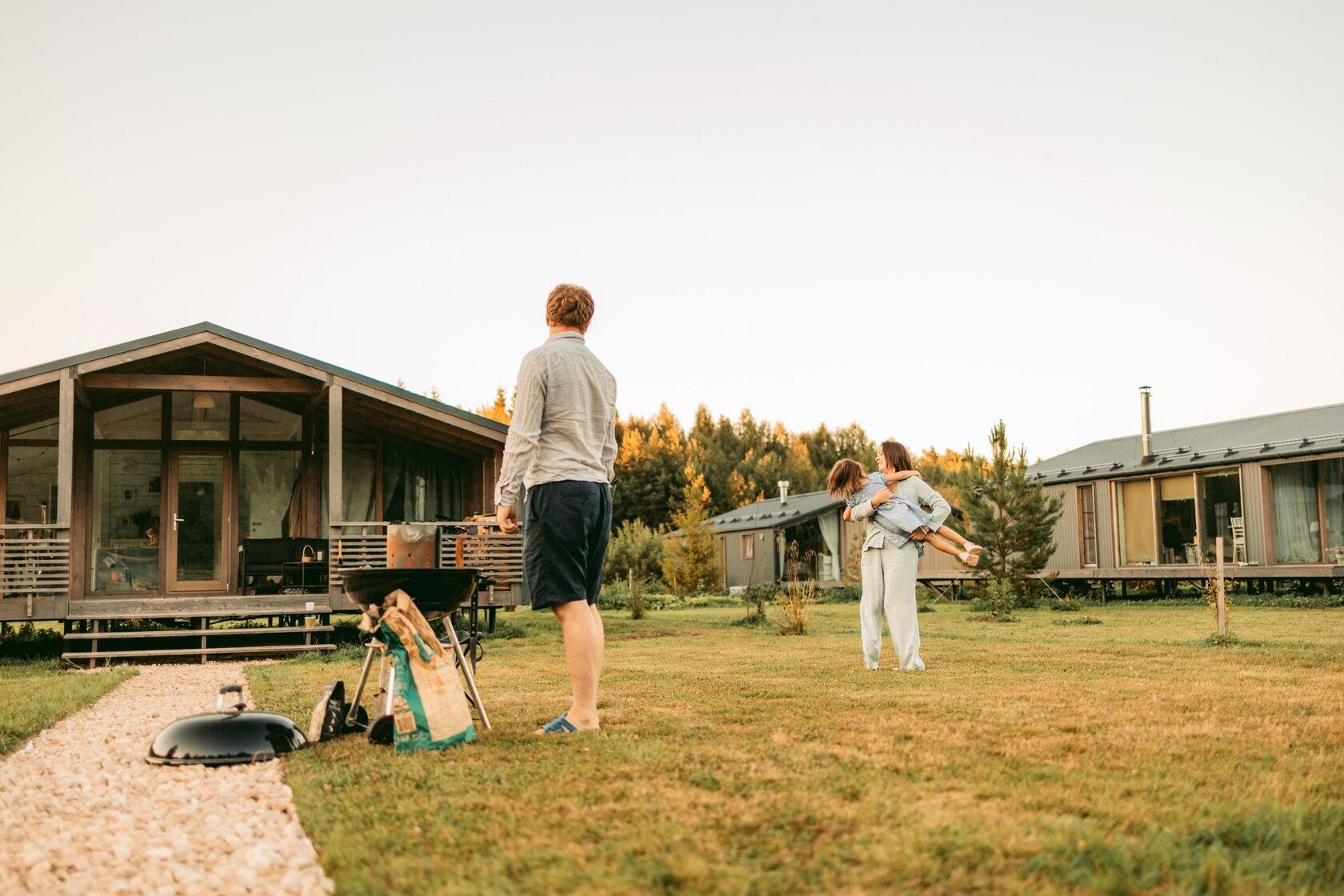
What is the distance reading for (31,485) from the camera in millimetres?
12531

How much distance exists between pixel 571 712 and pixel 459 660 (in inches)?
21.9

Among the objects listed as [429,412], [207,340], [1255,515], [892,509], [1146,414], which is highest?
[1146,414]

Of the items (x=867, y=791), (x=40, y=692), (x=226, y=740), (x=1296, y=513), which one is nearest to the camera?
(x=867, y=791)

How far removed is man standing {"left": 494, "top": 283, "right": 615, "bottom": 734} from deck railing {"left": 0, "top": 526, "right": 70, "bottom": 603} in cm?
792

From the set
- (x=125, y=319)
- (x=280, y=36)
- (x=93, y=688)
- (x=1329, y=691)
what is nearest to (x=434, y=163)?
(x=280, y=36)

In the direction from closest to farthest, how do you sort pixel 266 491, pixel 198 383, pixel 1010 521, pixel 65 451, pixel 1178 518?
pixel 65 451 → pixel 198 383 → pixel 266 491 → pixel 1010 521 → pixel 1178 518

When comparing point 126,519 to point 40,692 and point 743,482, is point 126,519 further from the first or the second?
point 743,482

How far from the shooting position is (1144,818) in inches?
97.4

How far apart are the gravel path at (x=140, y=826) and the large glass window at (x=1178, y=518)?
18529mm

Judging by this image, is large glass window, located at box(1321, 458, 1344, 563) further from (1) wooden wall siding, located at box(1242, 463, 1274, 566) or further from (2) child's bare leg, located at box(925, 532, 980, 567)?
(2) child's bare leg, located at box(925, 532, 980, 567)

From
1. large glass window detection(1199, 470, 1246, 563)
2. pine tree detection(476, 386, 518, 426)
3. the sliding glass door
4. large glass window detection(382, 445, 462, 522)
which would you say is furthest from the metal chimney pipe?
pine tree detection(476, 386, 518, 426)

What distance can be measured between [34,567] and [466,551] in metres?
4.11

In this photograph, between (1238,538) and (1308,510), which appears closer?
(1308,510)

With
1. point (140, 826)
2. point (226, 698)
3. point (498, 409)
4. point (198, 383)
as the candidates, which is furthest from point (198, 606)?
point (498, 409)
